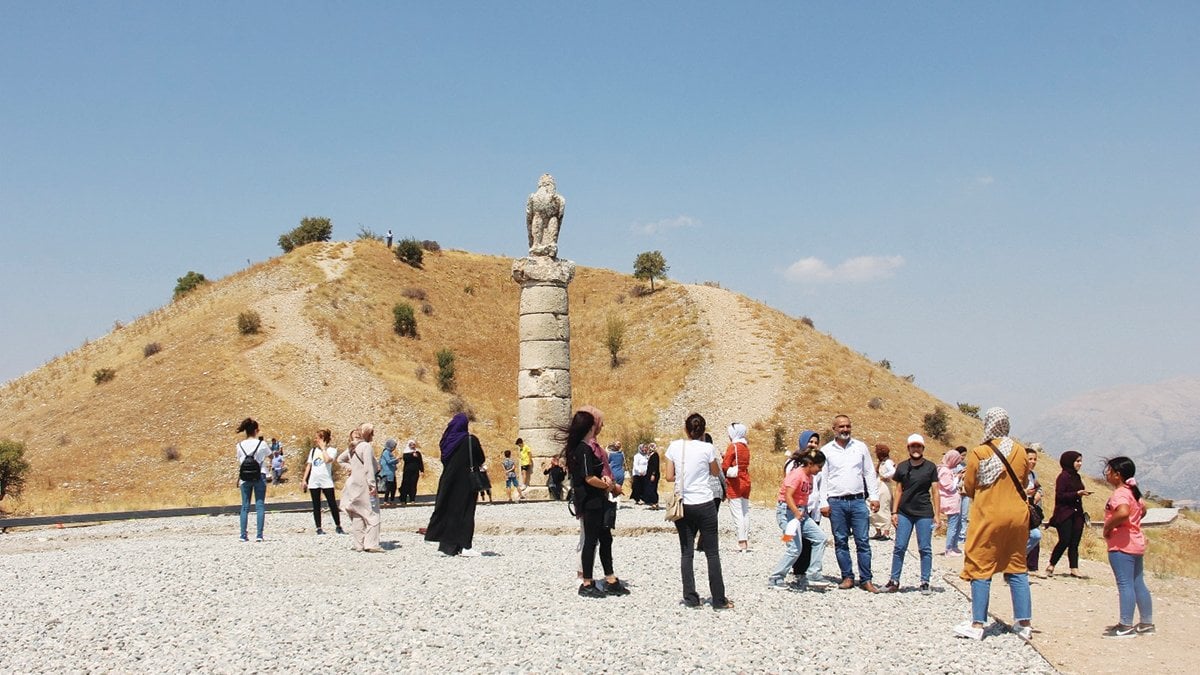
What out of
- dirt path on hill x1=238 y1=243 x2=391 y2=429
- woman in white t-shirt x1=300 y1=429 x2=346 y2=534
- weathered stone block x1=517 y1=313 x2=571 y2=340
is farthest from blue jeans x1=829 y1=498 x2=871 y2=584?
dirt path on hill x1=238 y1=243 x2=391 y2=429

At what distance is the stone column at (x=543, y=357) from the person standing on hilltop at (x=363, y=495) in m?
9.59

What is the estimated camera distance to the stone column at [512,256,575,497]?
22.2m

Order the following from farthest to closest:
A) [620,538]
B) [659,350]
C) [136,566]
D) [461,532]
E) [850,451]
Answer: [659,350] → [620,538] → [461,532] → [136,566] → [850,451]

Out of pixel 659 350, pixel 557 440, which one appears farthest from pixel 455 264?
pixel 557 440

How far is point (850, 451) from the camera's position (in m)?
9.31

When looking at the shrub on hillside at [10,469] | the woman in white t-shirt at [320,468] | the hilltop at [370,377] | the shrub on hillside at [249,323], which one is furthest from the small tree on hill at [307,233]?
the woman in white t-shirt at [320,468]

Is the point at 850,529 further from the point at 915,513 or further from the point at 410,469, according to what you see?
the point at 410,469

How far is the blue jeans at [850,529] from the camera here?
9.26 m

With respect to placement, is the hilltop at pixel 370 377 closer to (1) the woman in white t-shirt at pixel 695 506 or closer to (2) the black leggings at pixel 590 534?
(2) the black leggings at pixel 590 534

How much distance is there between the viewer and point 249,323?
47.1 meters

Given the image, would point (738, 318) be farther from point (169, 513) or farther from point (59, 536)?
point (59, 536)

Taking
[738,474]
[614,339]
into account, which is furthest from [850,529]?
[614,339]

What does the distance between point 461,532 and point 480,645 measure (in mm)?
4885

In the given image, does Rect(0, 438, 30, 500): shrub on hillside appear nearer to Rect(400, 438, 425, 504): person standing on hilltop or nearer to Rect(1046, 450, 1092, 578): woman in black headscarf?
Rect(400, 438, 425, 504): person standing on hilltop
